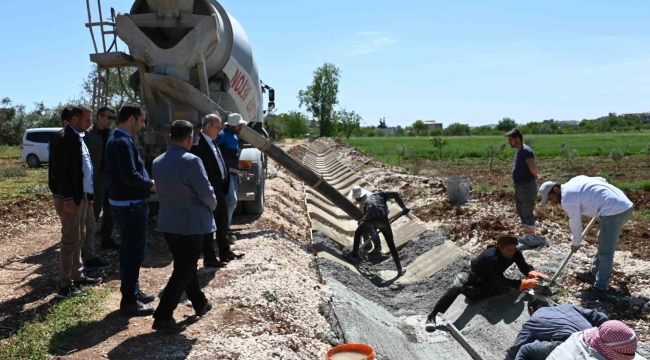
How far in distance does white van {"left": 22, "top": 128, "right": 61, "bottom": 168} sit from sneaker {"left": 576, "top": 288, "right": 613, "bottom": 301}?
66.6ft

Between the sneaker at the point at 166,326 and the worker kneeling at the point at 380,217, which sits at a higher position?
the worker kneeling at the point at 380,217

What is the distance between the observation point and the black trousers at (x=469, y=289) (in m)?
6.36

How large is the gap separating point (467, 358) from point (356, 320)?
120 centimetres

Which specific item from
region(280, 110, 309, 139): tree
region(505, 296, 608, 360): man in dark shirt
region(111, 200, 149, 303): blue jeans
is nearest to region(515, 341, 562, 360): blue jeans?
region(505, 296, 608, 360): man in dark shirt

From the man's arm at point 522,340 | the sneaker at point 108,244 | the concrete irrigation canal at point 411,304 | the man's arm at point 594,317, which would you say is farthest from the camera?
the sneaker at point 108,244

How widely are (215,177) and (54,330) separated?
8.04ft

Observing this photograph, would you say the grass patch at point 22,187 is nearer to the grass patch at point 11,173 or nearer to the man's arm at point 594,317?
the grass patch at point 11,173

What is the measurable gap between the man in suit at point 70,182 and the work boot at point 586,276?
561 centimetres

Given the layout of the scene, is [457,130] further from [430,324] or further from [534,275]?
[534,275]

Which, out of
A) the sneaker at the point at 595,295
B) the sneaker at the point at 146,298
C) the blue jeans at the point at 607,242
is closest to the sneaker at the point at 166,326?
the sneaker at the point at 146,298

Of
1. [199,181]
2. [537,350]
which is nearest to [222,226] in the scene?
[199,181]

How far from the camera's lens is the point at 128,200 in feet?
16.1

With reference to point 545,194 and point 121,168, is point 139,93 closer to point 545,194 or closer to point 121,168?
point 121,168

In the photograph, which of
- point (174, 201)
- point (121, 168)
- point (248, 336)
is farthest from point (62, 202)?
point (248, 336)
